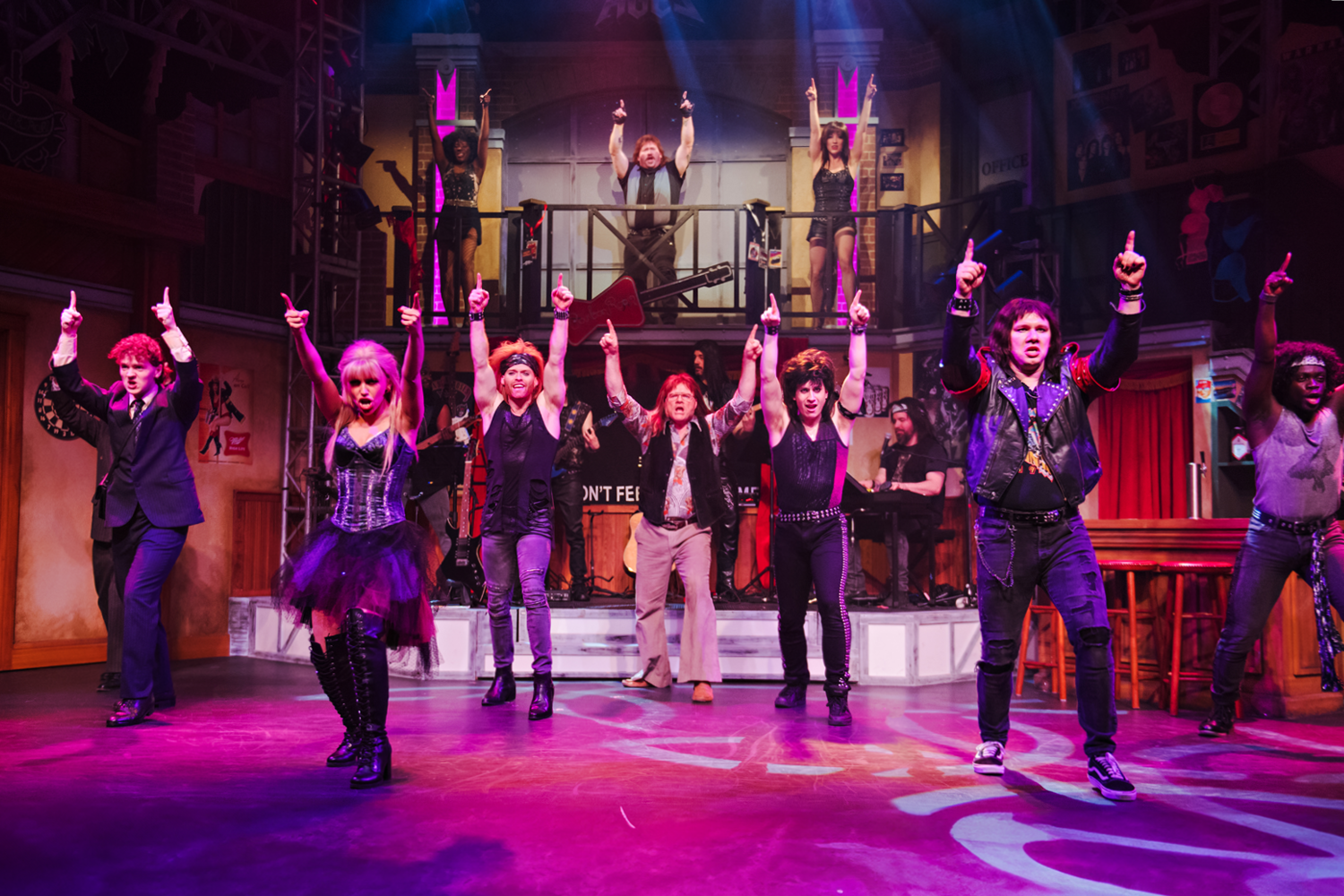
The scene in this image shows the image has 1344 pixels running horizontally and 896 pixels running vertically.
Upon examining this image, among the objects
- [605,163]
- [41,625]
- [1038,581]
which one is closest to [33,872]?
[1038,581]

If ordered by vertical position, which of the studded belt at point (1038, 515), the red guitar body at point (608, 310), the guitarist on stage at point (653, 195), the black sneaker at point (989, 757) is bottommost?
the black sneaker at point (989, 757)

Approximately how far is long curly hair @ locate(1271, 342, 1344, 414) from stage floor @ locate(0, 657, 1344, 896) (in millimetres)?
1548

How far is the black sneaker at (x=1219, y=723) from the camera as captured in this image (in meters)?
4.26

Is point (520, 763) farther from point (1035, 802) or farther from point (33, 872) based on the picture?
point (1035, 802)

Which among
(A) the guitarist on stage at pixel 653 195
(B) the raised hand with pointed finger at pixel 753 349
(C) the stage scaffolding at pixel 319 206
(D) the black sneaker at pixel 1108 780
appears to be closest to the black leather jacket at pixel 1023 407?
(D) the black sneaker at pixel 1108 780

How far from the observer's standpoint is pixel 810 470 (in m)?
4.50

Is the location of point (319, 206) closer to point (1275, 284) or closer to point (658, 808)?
point (658, 808)

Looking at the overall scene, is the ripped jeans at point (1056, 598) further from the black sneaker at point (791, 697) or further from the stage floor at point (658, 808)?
the black sneaker at point (791, 697)

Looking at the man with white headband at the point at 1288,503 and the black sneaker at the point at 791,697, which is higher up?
the man with white headband at the point at 1288,503

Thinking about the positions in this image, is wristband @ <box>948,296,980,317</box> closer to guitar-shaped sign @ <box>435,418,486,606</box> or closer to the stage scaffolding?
guitar-shaped sign @ <box>435,418,486,606</box>

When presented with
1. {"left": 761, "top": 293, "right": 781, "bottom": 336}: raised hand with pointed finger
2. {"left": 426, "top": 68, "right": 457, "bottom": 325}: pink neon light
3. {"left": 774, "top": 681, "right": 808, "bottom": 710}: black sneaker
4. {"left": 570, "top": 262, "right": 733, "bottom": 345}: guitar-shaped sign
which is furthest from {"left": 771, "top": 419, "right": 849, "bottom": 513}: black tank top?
{"left": 426, "top": 68, "right": 457, "bottom": 325}: pink neon light

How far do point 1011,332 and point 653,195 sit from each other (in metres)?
6.66

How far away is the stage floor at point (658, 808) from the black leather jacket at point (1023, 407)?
3.45 ft

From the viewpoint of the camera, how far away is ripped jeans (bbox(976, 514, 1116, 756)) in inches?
124
